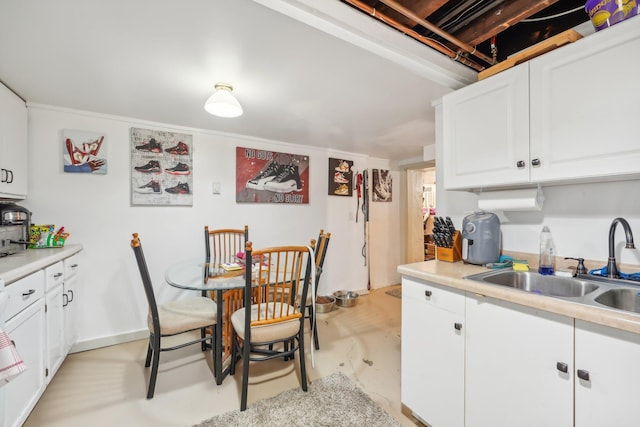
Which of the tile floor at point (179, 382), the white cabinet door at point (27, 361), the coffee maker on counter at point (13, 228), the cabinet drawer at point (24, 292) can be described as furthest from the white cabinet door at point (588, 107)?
the coffee maker on counter at point (13, 228)

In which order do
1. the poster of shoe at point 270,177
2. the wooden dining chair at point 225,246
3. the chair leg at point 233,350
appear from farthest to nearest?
the poster of shoe at point 270,177
the wooden dining chair at point 225,246
the chair leg at point 233,350

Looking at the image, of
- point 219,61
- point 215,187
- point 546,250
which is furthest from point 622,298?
point 215,187

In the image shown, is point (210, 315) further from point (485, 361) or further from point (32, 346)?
point (485, 361)

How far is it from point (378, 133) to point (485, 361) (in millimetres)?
2401

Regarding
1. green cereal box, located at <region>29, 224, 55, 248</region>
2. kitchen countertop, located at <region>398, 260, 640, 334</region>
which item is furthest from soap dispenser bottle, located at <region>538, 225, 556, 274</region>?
green cereal box, located at <region>29, 224, 55, 248</region>

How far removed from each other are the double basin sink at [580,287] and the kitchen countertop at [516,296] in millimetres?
71

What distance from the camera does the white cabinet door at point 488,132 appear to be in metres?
1.43

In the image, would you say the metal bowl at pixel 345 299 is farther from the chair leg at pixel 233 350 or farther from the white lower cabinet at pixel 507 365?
the white lower cabinet at pixel 507 365

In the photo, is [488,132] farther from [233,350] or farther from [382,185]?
[382,185]

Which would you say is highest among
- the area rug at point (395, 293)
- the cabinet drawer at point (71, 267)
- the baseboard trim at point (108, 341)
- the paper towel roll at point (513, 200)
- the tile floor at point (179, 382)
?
the paper towel roll at point (513, 200)

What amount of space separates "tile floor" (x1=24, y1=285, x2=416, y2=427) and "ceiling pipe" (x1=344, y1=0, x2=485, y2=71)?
226 cm

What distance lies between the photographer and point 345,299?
3.53 metres

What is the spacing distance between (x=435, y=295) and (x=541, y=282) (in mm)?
584

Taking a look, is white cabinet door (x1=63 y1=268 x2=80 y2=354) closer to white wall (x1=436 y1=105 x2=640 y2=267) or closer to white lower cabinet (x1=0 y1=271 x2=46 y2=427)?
white lower cabinet (x1=0 y1=271 x2=46 y2=427)
